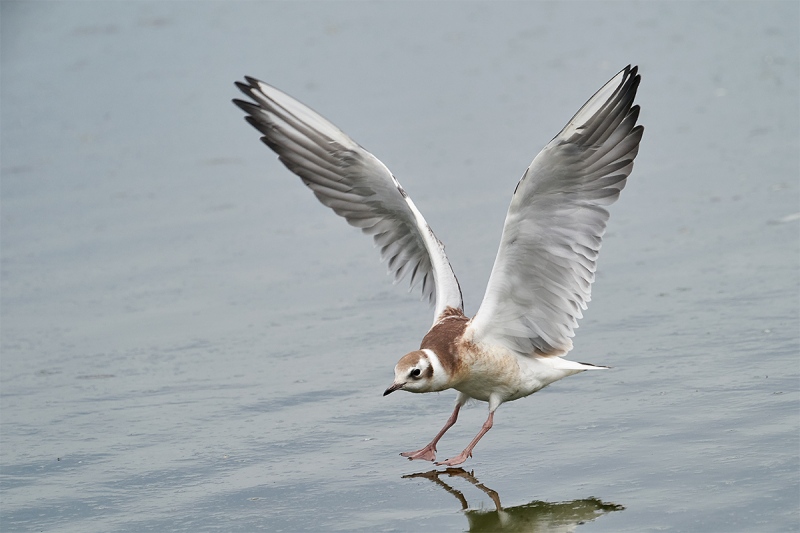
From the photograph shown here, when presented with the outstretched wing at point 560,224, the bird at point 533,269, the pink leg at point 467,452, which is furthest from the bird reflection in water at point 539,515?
the outstretched wing at point 560,224

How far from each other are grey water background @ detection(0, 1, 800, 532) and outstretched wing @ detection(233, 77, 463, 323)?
0.60m

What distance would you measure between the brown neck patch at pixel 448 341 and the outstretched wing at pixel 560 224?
12 centimetres

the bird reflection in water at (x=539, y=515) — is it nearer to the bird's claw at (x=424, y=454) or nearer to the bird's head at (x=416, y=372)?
the bird's claw at (x=424, y=454)

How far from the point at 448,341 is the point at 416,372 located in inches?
12.5

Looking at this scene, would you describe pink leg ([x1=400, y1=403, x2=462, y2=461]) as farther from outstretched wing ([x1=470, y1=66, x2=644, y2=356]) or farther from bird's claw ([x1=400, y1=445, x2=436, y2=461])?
outstretched wing ([x1=470, y1=66, x2=644, y2=356])

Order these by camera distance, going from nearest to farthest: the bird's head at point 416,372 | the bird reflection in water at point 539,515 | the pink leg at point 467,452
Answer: the bird reflection in water at point 539,515, the bird's head at point 416,372, the pink leg at point 467,452

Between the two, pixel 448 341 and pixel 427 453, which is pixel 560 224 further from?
pixel 427 453

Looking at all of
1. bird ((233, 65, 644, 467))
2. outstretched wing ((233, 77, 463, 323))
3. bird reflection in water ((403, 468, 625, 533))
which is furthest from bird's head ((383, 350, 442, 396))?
outstretched wing ((233, 77, 463, 323))

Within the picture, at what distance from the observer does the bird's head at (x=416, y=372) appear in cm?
553

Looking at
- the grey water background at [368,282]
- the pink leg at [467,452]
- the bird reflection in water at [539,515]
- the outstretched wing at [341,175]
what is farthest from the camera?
the outstretched wing at [341,175]

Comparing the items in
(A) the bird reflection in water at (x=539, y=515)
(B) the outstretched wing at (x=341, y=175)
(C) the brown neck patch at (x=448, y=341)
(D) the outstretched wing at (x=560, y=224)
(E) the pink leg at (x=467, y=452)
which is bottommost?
(A) the bird reflection in water at (x=539, y=515)

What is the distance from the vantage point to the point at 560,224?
19.2 feet

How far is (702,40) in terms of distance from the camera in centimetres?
1346

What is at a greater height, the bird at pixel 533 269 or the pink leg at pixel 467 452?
the bird at pixel 533 269
